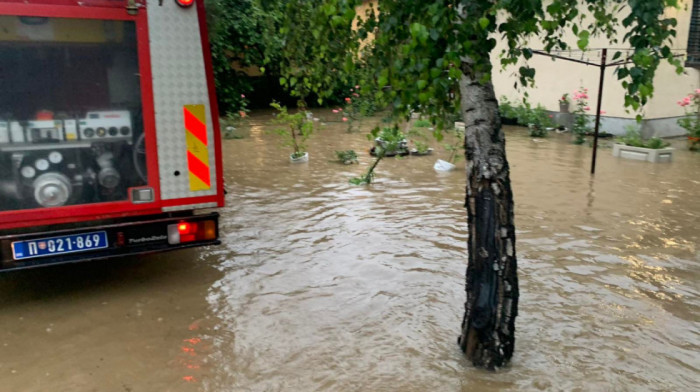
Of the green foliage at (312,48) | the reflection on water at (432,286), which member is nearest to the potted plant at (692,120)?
the reflection on water at (432,286)

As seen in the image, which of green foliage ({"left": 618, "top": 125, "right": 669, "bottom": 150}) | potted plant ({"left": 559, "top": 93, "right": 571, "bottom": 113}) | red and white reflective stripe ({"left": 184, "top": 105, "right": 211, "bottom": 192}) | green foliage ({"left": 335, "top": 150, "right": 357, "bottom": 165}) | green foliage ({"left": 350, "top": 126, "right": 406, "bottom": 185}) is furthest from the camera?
potted plant ({"left": 559, "top": 93, "right": 571, "bottom": 113})

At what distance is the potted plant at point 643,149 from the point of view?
1172cm

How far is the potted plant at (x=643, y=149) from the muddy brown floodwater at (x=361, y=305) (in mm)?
3244

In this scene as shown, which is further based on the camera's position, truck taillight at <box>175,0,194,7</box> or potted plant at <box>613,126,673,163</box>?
potted plant at <box>613,126,673,163</box>

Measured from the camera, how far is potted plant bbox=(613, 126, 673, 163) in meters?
11.7

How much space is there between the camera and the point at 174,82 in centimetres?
482

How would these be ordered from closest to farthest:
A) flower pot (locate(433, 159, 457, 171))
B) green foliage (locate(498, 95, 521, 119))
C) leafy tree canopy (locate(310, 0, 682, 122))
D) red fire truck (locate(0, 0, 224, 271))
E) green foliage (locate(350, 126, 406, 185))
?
leafy tree canopy (locate(310, 0, 682, 122)) → green foliage (locate(350, 126, 406, 185)) → red fire truck (locate(0, 0, 224, 271)) → flower pot (locate(433, 159, 457, 171)) → green foliage (locate(498, 95, 521, 119))

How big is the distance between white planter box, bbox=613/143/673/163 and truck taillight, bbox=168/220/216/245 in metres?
10.0

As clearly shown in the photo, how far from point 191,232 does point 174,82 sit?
136 centimetres

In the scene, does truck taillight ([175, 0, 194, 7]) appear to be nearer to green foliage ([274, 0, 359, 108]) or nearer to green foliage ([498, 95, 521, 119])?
green foliage ([274, 0, 359, 108])

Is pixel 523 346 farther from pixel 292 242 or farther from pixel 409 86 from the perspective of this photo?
pixel 292 242

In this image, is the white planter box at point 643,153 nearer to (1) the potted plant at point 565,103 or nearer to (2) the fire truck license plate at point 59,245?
(1) the potted plant at point 565,103

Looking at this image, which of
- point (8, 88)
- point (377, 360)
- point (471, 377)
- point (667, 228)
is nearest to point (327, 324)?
point (377, 360)

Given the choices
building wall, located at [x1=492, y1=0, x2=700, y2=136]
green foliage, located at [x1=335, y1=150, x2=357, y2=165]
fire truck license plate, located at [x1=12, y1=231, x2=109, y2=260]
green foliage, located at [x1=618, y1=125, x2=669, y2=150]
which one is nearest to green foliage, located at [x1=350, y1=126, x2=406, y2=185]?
fire truck license plate, located at [x1=12, y1=231, x2=109, y2=260]
